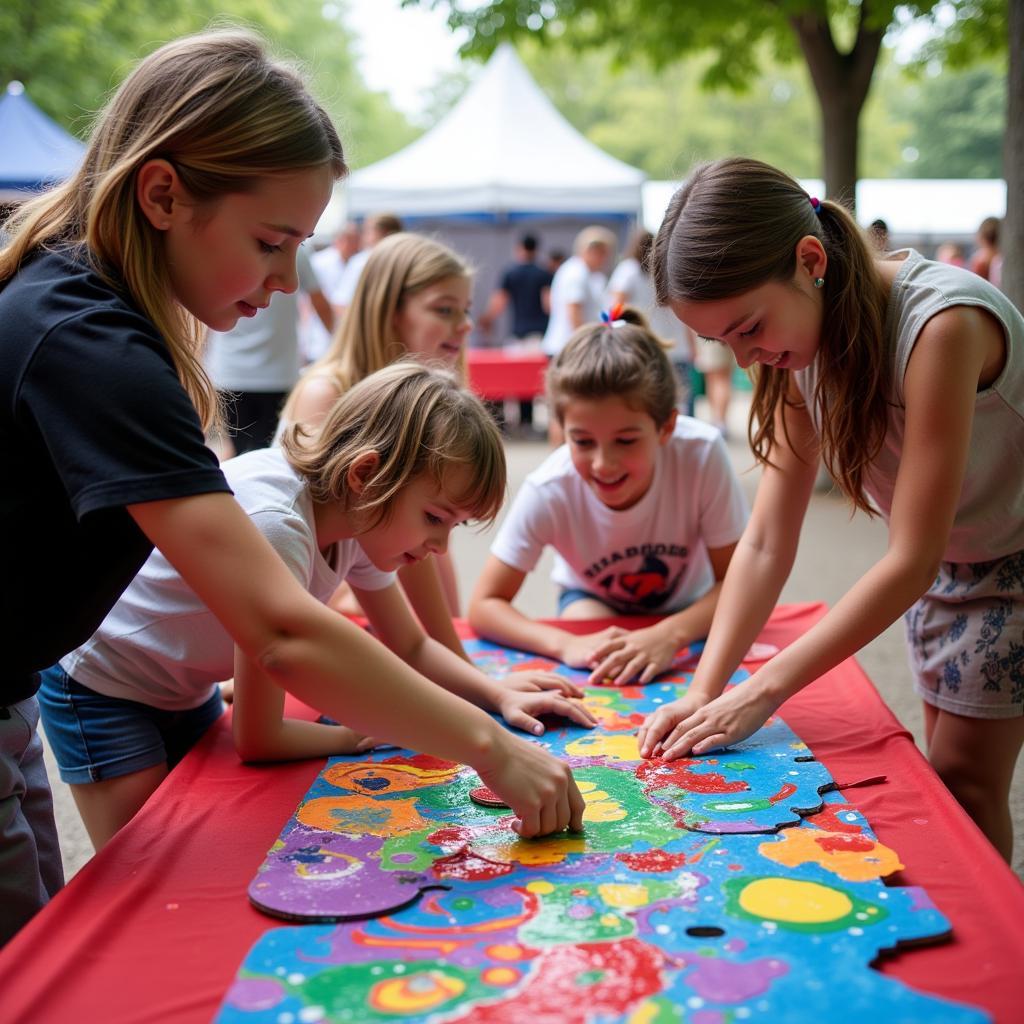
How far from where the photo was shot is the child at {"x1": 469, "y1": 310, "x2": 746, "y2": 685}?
7.55 feet

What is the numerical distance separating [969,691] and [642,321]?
3.85 ft

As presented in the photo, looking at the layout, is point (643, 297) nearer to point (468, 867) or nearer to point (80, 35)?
point (468, 867)

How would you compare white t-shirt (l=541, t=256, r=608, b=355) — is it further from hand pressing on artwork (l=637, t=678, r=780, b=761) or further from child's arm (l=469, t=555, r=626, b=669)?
hand pressing on artwork (l=637, t=678, r=780, b=761)

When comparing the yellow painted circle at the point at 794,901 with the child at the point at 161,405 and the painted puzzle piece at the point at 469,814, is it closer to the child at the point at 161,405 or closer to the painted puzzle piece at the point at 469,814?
→ the painted puzzle piece at the point at 469,814

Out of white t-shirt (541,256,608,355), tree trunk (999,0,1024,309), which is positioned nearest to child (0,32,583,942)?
tree trunk (999,0,1024,309)

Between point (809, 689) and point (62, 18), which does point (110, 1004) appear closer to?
point (809, 689)

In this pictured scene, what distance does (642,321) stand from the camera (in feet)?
8.70

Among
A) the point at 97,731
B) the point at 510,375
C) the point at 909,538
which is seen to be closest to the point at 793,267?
the point at 909,538

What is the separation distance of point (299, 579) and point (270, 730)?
23cm

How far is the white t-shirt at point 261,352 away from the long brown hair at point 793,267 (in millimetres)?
3064

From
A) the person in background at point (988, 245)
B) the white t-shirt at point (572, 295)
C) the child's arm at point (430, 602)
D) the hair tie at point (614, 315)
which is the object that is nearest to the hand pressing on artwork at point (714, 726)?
the child's arm at point (430, 602)

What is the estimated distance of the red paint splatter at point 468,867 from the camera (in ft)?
4.08

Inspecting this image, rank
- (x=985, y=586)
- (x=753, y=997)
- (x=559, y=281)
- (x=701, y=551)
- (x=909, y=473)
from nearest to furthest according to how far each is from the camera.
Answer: (x=753, y=997) → (x=909, y=473) → (x=985, y=586) → (x=701, y=551) → (x=559, y=281)

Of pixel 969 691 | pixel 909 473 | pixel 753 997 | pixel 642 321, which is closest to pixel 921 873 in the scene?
pixel 753 997
